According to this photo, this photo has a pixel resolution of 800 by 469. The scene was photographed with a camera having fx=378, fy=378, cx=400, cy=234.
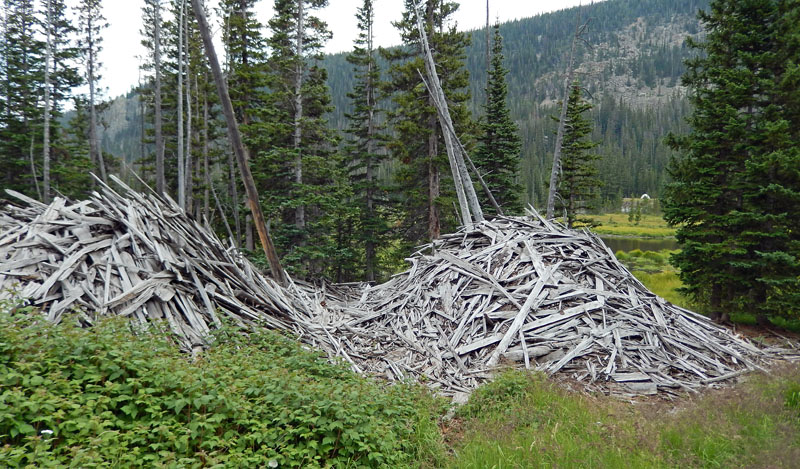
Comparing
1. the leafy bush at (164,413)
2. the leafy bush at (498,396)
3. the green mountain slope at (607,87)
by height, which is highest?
the green mountain slope at (607,87)

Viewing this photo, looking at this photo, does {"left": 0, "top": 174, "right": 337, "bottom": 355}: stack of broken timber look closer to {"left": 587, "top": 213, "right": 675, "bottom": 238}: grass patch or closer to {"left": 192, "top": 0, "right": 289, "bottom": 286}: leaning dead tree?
{"left": 192, "top": 0, "right": 289, "bottom": 286}: leaning dead tree

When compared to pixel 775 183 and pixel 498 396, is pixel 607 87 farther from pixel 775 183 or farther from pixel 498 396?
pixel 498 396

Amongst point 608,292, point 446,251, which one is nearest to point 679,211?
point 608,292

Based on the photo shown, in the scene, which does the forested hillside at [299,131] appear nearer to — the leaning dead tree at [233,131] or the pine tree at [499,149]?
the pine tree at [499,149]

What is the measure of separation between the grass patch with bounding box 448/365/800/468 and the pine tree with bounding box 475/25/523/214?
1271cm

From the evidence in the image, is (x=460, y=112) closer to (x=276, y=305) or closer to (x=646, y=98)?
(x=276, y=305)

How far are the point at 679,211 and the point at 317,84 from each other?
14.3 m

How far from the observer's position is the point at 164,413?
139 inches

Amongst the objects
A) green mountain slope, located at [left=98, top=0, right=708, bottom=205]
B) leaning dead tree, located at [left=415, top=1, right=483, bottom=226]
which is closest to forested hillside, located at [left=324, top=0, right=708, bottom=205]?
green mountain slope, located at [left=98, top=0, right=708, bottom=205]

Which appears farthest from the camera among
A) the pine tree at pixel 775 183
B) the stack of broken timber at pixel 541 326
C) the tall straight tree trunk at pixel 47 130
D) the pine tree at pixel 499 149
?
the tall straight tree trunk at pixel 47 130

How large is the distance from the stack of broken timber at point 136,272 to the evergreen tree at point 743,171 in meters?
10.7

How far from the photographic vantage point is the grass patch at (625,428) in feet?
12.3

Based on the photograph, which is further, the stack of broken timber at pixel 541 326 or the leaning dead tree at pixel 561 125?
the leaning dead tree at pixel 561 125

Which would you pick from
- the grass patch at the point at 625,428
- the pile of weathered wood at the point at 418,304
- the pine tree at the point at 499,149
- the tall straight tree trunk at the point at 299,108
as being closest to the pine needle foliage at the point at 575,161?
the pine tree at the point at 499,149
